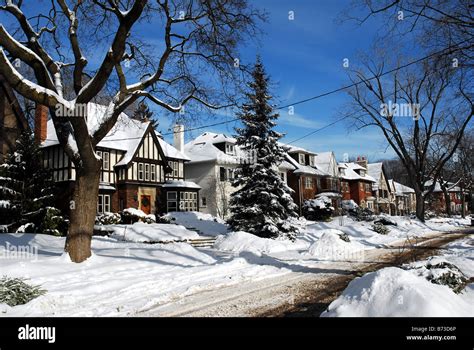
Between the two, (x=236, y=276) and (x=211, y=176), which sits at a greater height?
(x=211, y=176)

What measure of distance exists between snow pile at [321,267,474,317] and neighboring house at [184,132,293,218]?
32.8 meters

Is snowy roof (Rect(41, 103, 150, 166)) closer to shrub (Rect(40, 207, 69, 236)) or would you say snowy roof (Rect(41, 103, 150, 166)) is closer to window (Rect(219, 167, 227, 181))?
window (Rect(219, 167, 227, 181))

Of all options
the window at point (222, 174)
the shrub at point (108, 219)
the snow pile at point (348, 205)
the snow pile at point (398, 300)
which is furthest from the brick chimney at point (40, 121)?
the snow pile at point (348, 205)

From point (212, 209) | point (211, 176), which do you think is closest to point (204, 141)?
point (211, 176)

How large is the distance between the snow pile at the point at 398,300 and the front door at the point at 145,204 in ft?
93.6

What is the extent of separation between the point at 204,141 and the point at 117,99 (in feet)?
107

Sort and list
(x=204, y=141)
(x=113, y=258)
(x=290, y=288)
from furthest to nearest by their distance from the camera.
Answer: (x=204, y=141) < (x=113, y=258) < (x=290, y=288)

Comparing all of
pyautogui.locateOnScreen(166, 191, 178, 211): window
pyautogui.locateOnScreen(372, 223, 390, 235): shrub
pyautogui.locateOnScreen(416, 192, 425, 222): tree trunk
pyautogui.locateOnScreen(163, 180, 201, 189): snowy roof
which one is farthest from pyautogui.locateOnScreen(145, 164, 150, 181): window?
pyautogui.locateOnScreen(416, 192, 425, 222): tree trunk

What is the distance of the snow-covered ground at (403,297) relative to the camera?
16.8 ft

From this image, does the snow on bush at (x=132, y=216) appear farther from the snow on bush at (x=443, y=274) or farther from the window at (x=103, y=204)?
the snow on bush at (x=443, y=274)

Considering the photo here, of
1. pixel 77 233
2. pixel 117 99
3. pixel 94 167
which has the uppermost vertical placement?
pixel 117 99

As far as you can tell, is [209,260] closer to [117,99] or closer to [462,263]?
[117,99]
